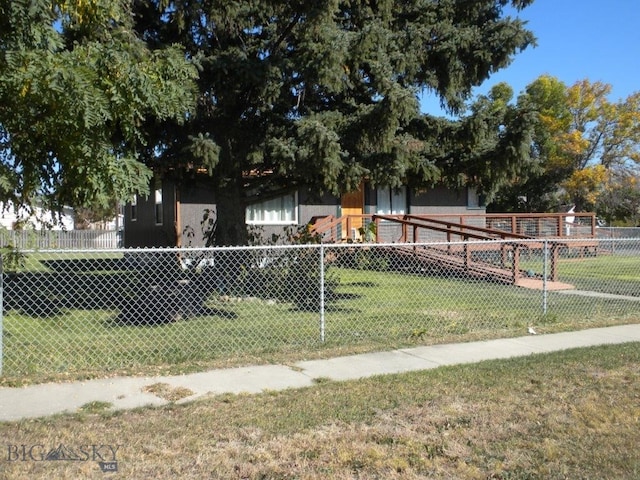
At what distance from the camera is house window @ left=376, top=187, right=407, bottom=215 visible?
23234 mm

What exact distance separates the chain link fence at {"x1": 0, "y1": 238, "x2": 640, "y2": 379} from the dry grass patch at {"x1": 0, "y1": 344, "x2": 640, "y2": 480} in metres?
1.76

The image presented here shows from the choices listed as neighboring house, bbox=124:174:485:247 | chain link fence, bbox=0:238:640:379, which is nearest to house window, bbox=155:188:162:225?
neighboring house, bbox=124:174:485:247

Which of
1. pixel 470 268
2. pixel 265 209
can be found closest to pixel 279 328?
pixel 470 268

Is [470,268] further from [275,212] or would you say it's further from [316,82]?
[316,82]

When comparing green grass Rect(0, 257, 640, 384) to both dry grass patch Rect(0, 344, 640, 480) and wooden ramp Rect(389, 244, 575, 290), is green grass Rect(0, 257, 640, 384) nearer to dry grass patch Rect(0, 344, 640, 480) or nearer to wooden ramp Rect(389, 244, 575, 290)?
wooden ramp Rect(389, 244, 575, 290)

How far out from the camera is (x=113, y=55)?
21.6ft

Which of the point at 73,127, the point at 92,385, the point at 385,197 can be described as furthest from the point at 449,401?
the point at 385,197

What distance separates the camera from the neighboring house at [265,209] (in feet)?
59.2

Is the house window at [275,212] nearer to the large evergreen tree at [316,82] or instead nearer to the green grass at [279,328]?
the green grass at [279,328]

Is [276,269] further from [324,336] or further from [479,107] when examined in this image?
[479,107]

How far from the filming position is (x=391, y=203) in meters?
23.5

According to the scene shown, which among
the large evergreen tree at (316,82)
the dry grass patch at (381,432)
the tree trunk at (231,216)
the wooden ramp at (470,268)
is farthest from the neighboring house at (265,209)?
the dry grass patch at (381,432)

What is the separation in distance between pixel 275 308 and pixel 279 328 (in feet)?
6.27

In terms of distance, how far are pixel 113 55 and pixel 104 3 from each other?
0.69 m
